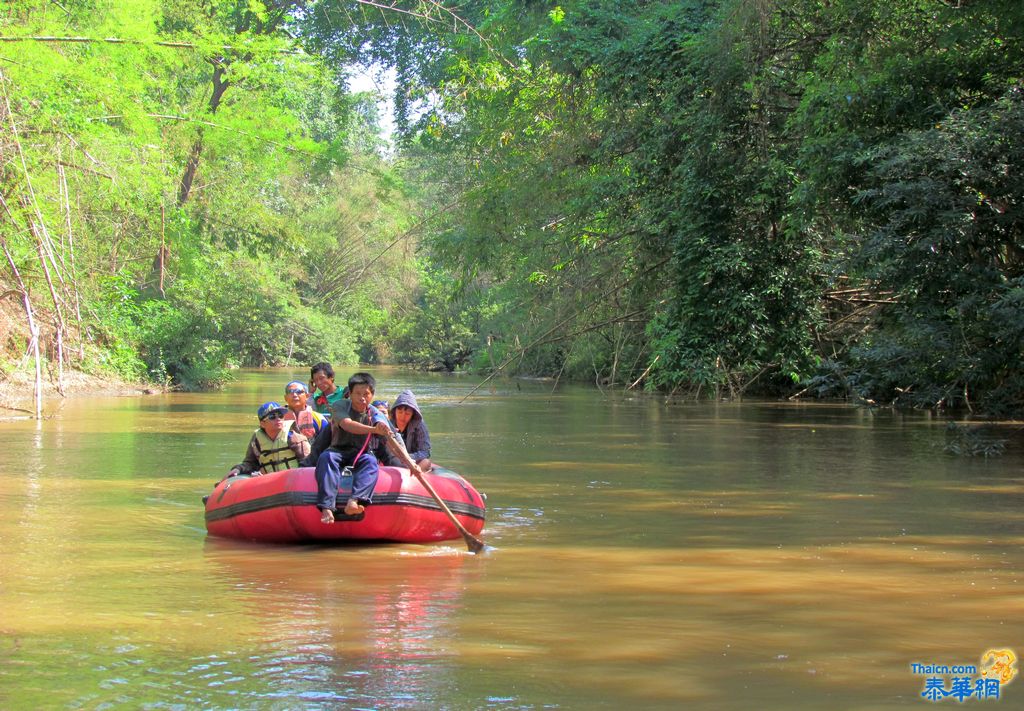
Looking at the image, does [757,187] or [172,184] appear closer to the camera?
[757,187]

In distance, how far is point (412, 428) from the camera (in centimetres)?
843

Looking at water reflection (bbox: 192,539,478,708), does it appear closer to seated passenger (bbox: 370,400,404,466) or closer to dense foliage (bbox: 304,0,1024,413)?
seated passenger (bbox: 370,400,404,466)

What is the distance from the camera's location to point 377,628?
5684mm

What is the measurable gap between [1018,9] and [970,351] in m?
3.85

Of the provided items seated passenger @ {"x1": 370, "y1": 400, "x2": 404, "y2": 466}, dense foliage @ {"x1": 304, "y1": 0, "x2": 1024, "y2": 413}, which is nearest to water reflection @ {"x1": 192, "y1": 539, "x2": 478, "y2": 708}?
seated passenger @ {"x1": 370, "y1": 400, "x2": 404, "y2": 466}

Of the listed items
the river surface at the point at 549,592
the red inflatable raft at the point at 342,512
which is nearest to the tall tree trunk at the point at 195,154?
the river surface at the point at 549,592

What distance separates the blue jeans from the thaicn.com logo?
386 centimetres

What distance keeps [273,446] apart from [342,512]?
146 cm

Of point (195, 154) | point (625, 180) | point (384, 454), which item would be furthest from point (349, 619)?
point (195, 154)

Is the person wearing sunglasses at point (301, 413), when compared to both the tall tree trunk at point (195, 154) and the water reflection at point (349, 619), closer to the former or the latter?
the water reflection at point (349, 619)

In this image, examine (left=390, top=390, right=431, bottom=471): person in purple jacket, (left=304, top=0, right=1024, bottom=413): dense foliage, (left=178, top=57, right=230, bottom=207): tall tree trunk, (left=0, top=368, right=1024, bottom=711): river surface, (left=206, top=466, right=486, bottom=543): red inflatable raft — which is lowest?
(left=0, top=368, right=1024, bottom=711): river surface

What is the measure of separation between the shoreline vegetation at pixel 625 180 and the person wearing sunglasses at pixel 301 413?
307 centimetres

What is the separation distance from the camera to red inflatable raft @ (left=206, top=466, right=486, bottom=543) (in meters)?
7.82

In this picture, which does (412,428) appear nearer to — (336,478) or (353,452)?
(353,452)
